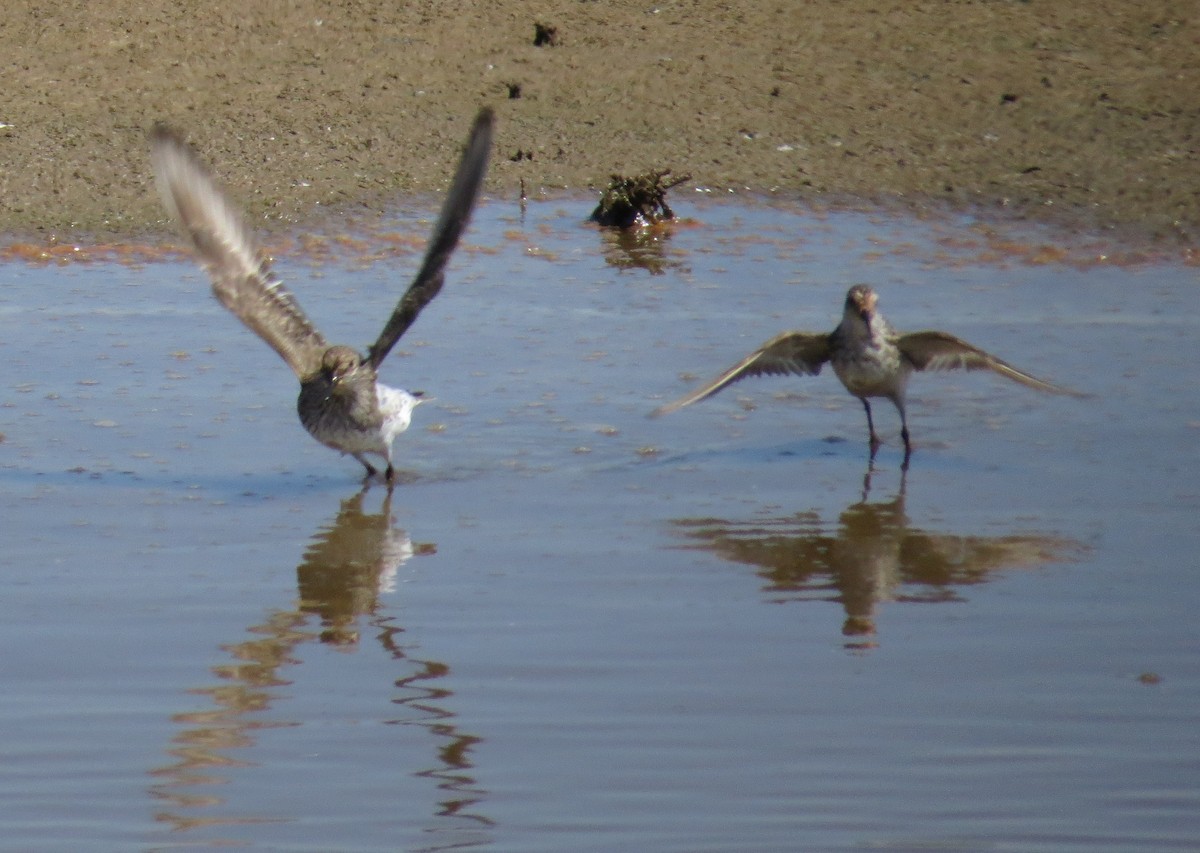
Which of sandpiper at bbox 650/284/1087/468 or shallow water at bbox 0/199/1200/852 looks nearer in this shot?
shallow water at bbox 0/199/1200/852

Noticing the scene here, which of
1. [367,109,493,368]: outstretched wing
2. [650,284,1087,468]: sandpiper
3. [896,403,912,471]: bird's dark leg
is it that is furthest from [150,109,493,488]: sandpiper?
[896,403,912,471]: bird's dark leg

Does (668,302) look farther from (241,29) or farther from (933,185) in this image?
(241,29)

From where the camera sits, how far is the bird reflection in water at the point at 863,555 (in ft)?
20.3

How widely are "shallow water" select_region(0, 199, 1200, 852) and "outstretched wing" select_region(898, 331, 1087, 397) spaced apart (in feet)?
0.81

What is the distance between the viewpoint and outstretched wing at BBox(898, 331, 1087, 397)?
8.12 meters

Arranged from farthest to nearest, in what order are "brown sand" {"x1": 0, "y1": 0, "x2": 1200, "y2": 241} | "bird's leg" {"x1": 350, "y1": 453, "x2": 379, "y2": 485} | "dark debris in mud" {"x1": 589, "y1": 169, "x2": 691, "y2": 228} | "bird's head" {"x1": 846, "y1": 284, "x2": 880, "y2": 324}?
"brown sand" {"x1": 0, "y1": 0, "x2": 1200, "y2": 241} → "dark debris in mud" {"x1": 589, "y1": 169, "x2": 691, "y2": 228} → "bird's head" {"x1": 846, "y1": 284, "x2": 880, "y2": 324} → "bird's leg" {"x1": 350, "y1": 453, "x2": 379, "y2": 485}

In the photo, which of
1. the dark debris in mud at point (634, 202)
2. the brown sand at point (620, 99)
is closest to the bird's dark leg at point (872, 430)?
the dark debris in mud at point (634, 202)

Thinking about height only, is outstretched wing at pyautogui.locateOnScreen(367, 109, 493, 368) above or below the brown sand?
below

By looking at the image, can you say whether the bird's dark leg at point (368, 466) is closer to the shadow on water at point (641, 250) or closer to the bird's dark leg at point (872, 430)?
the bird's dark leg at point (872, 430)

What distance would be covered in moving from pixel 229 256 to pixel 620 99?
6372mm

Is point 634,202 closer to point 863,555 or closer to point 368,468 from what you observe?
point 368,468

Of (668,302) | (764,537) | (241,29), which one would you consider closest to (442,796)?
(764,537)

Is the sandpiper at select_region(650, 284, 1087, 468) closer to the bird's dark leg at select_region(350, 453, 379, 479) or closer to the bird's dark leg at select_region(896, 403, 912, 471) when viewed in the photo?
the bird's dark leg at select_region(896, 403, 912, 471)

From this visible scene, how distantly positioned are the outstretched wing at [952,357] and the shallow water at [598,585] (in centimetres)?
25
